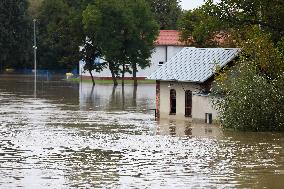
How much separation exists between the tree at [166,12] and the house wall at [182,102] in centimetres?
8155

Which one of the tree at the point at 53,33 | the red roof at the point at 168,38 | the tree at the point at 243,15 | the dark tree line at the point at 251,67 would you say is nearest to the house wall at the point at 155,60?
the red roof at the point at 168,38

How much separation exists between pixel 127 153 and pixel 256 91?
11.6 m

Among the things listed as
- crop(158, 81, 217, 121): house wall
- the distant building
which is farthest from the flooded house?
the distant building

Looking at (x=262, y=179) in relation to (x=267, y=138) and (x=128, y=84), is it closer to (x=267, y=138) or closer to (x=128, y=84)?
(x=267, y=138)

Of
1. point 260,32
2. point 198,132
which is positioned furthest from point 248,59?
point 198,132

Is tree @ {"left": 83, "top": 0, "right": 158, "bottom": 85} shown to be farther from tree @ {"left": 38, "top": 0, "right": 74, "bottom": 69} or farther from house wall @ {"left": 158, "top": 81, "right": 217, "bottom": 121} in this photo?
house wall @ {"left": 158, "top": 81, "right": 217, "bottom": 121}

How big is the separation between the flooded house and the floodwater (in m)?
1.58

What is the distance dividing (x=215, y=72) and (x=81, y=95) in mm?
30500

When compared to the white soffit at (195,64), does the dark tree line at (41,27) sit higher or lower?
higher

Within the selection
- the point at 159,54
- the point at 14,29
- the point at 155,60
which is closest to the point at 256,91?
the point at 159,54

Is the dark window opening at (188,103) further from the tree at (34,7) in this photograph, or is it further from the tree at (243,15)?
the tree at (34,7)

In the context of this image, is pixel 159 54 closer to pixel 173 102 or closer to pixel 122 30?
pixel 122 30

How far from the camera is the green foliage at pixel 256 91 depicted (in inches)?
1565

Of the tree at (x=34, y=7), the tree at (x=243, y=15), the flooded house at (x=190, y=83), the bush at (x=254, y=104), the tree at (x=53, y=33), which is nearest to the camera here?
the bush at (x=254, y=104)
